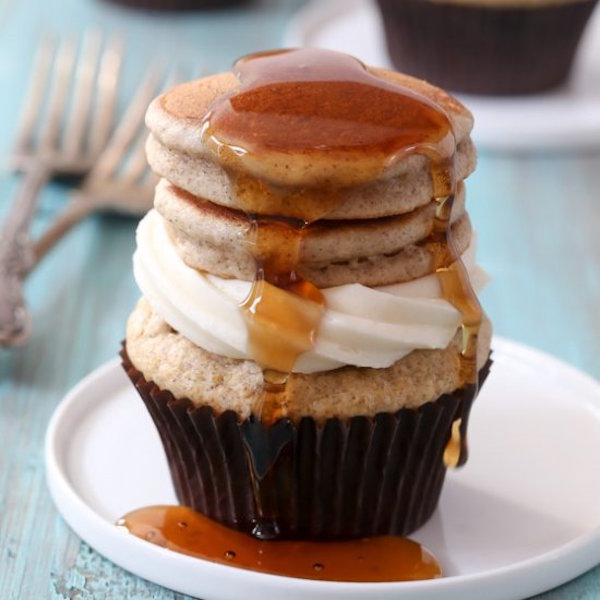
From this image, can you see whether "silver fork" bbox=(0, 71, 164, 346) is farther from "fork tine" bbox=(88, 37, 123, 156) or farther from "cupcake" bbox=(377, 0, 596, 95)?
"cupcake" bbox=(377, 0, 596, 95)

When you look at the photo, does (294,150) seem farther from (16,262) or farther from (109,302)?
(109,302)

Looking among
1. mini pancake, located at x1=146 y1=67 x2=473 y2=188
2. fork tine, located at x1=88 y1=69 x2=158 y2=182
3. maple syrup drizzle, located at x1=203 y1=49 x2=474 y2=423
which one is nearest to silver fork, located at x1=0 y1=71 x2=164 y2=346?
fork tine, located at x1=88 y1=69 x2=158 y2=182

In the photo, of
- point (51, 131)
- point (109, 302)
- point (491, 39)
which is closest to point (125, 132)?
point (51, 131)

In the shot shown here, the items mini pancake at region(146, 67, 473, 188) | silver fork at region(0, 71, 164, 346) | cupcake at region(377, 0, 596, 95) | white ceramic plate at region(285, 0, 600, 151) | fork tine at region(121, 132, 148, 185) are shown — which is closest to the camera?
mini pancake at region(146, 67, 473, 188)

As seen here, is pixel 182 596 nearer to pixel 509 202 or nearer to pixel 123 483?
pixel 123 483

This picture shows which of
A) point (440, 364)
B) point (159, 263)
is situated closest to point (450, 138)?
point (440, 364)

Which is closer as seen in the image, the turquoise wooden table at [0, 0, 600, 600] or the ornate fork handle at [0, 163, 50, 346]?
the turquoise wooden table at [0, 0, 600, 600]

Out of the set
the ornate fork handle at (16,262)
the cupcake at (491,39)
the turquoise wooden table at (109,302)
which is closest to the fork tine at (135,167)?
the turquoise wooden table at (109,302)
